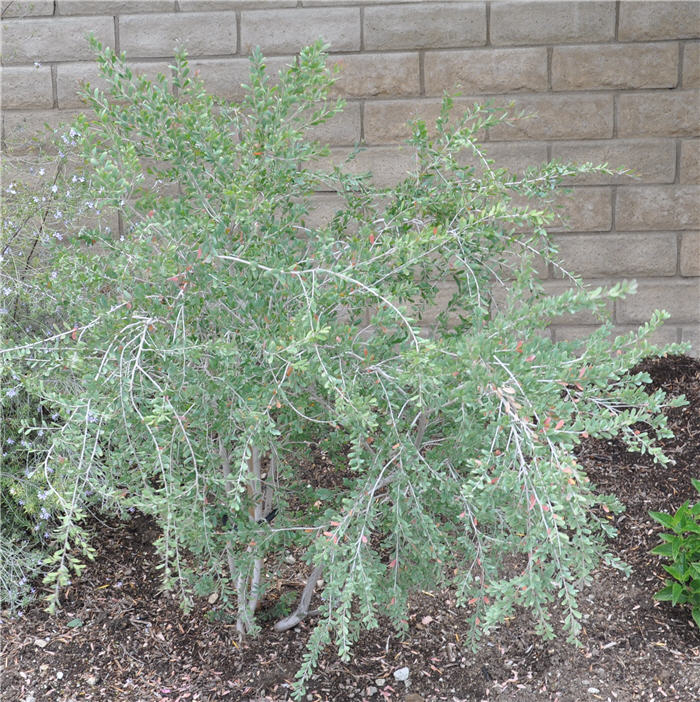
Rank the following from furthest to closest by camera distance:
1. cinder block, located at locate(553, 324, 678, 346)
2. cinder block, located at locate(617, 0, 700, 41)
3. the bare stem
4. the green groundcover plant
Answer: cinder block, located at locate(553, 324, 678, 346) → cinder block, located at locate(617, 0, 700, 41) → the bare stem → the green groundcover plant

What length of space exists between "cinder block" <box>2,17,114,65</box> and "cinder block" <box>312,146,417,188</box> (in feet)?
4.43

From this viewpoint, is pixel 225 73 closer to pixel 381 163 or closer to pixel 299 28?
pixel 299 28

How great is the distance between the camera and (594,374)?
5.60 ft

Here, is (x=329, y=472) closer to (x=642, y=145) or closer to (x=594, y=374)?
(x=594, y=374)

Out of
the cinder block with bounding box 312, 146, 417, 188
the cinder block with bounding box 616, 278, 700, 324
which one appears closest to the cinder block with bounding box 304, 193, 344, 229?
the cinder block with bounding box 312, 146, 417, 188

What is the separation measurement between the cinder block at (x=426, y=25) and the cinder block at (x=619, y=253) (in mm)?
1177

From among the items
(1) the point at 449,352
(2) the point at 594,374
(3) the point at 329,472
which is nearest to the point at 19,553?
(3) the point at 329,472

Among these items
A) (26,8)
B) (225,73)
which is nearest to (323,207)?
(225,73)

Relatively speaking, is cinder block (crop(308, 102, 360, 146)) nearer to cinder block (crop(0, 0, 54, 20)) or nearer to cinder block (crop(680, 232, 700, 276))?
cinder block (crop(0, 0, 54, 20))

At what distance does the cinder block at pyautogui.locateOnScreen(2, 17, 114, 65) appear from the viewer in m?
4.06

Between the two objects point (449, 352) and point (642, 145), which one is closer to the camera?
point (449, 352)

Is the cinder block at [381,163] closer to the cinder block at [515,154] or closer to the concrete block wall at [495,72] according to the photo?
the concrete block wall at [495,72]

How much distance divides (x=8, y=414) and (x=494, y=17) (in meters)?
3.03

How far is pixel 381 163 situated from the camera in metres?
4.12
